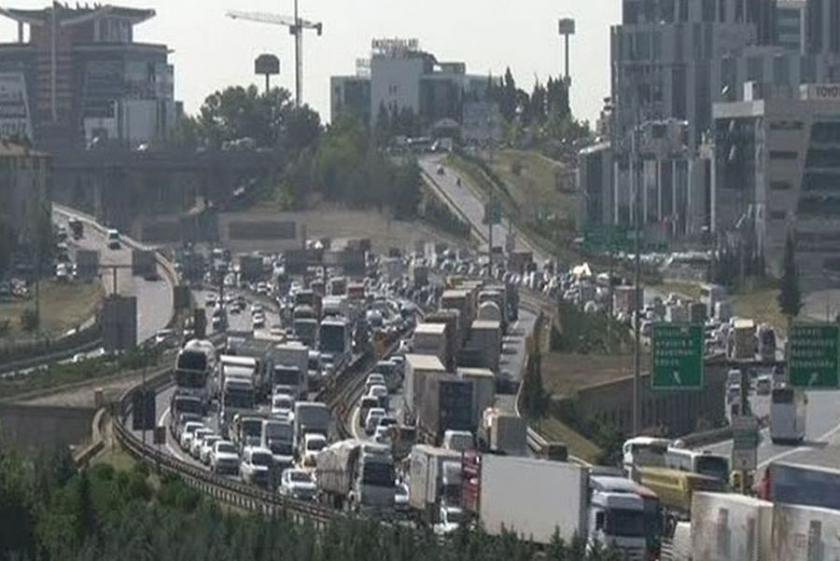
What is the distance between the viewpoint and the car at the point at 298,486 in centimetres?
4209

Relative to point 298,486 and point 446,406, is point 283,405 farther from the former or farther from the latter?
point 298,486

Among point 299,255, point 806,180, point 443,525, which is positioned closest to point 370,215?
point 299,255

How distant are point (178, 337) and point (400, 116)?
97.0 metres


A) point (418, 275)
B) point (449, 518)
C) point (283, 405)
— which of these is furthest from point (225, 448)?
point (418, 275)

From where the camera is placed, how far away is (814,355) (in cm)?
4319

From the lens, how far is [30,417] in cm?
5819

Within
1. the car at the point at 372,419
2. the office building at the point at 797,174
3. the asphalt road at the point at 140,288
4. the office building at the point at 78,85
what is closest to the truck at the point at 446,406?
the car at the point at 372,419

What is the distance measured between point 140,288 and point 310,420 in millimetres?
48930

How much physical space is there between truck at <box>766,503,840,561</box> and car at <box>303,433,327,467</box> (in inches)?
574

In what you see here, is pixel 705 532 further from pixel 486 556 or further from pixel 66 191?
pixel 66 191

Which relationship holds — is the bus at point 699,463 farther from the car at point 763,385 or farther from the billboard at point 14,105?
the billboard at point 14,105

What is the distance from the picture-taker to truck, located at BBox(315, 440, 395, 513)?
40.8 m

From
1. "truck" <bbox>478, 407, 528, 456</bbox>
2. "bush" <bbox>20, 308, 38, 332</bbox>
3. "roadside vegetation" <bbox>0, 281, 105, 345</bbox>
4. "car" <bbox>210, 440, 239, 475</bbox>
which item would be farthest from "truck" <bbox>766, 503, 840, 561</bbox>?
"bush" <bbox>20, 308, 38, 332</bbox>

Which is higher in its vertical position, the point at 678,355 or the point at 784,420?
the point at 678,355
